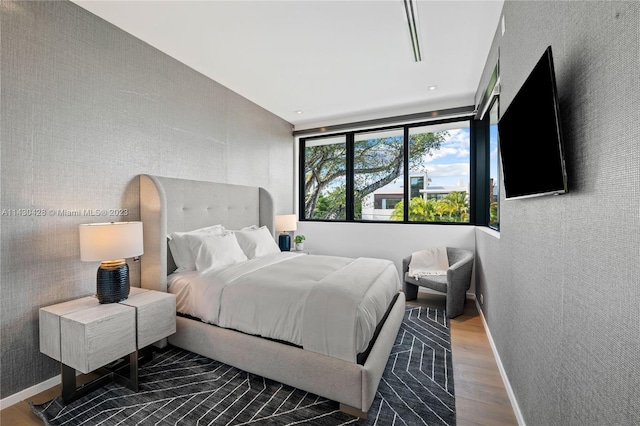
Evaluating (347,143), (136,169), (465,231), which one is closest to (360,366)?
(136,169)

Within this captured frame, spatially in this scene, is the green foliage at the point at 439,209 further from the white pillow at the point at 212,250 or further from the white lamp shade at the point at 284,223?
the white pillow at the point at 212,250

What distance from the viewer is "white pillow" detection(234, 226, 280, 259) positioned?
3.40 metres

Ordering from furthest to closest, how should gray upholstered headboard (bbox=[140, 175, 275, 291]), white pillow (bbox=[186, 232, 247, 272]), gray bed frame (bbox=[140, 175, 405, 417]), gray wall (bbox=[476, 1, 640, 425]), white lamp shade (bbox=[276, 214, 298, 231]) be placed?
white lamp shade (bbox=[276, 214, 298, 231]), white pillow (bbox=[186, 232, 247, 272]), gray upholstered headboard (bbox=[140, 175, 275, 291]), gray bed frame (bbox=[140, 175, 405, 417]), gray wall (bbox=[476, 1, 640, 425])

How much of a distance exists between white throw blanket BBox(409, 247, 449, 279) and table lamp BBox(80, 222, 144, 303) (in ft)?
10.4

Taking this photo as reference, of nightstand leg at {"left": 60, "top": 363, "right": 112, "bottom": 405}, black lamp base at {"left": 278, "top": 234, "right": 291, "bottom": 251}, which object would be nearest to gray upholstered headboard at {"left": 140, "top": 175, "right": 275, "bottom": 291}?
black lamp base at {"left": 278, "top": 234, "right": 291, "bottom": 251}

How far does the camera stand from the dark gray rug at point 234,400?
5.79ft

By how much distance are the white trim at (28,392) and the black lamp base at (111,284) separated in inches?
26.6

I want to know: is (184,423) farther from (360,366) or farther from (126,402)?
(360,366)

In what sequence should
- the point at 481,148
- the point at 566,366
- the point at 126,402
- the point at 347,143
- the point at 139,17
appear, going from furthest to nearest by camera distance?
1. the point at 347,143
2. the point at 481,148
3. the point at 139,17
4. the point at 126,402
5. the point at 566,366

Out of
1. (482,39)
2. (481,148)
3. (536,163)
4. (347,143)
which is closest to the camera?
(536,163)

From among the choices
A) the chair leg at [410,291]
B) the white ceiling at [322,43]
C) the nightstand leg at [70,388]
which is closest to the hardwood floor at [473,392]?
the nightstand leg at [70,388]

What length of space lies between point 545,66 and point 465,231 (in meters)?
3.25

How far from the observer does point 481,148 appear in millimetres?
3998

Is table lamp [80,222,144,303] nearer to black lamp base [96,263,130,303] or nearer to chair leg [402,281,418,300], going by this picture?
black lamp base [96,263,130,303]
